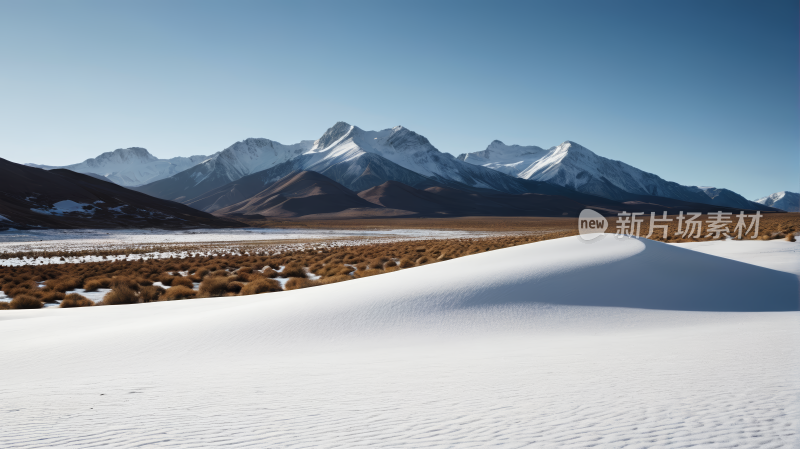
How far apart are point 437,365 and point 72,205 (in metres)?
90.4

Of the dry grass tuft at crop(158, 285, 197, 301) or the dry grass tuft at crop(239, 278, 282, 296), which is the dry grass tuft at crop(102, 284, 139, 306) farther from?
the dry grass tuft at crop(239, 278, 282, 296)

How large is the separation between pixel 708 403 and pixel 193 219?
9377cm

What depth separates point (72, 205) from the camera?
7519 cm

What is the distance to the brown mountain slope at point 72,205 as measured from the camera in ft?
207

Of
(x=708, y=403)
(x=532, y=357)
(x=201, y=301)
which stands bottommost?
(x=201, y=301)

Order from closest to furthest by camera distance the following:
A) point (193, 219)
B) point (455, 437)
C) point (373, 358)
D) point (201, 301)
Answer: point (455, 437), point (373, 358), point (201, 301), point (193, 219)

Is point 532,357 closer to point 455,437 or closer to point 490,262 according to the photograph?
point 455,437

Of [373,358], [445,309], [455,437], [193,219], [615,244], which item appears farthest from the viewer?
[193,219]

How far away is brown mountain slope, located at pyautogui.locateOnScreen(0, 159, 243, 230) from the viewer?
63.1 m

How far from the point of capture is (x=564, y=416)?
2762 mm

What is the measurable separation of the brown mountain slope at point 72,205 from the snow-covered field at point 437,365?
2540 inches

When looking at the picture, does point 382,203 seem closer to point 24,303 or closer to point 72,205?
point 72,205

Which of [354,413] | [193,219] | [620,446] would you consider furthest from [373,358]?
[193,219]

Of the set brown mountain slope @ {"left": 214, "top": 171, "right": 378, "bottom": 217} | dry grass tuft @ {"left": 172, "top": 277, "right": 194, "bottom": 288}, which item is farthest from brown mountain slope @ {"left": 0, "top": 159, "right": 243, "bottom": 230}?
dry grass tuft @ {"left": 172, "top": 277, "right": 194, "bottom": 288}
